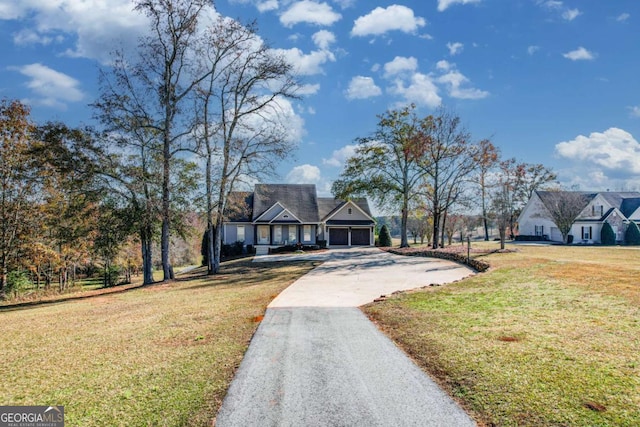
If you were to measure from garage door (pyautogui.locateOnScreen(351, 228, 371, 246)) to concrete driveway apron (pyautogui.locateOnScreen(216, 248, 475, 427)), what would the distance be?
30.4 metres

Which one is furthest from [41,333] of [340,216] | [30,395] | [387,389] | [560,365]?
[340,216]

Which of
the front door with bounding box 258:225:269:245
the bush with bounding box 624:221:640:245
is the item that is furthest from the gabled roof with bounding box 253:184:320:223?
the bush with bounding box 624:221:640:245

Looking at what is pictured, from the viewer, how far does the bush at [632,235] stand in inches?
1494

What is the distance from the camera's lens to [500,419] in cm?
389

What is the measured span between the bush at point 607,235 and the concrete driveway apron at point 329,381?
4080cm

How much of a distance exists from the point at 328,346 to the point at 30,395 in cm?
422

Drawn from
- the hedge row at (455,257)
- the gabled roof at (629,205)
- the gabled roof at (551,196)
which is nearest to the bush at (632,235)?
the gabled roof at (629,205)

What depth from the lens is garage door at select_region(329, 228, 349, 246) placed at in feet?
129

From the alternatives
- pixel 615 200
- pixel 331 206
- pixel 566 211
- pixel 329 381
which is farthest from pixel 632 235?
pixel 329 381

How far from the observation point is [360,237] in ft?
130

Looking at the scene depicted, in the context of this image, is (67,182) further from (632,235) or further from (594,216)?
(594,216)

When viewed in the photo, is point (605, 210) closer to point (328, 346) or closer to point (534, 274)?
point (534, 274)

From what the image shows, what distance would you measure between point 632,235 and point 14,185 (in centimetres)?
5168

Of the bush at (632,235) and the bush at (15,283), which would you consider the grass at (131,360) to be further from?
the bush at (632,235)
